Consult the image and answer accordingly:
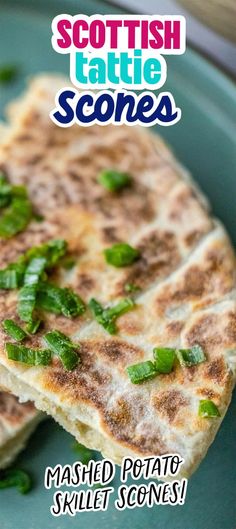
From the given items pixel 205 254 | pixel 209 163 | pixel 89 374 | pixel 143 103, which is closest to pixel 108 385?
pixel 89 374

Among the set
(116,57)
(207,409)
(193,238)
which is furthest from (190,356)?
(116,57)

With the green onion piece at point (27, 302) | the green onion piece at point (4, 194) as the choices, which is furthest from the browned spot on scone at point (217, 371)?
the green onion piece at point (4, 194)

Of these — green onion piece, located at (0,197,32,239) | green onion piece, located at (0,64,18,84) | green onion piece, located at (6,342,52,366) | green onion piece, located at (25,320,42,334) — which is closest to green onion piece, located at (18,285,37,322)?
green onion piece, located at (25,320,42,334)

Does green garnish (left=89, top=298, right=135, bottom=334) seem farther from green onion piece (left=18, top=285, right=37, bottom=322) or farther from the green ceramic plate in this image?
the green ceramic plate

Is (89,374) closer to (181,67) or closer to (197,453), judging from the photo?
(197,453)

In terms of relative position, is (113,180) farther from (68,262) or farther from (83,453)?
(83,453)

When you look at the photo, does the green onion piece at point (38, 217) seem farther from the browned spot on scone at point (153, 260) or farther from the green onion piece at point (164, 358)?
the green onion piece at point (164, 358)
